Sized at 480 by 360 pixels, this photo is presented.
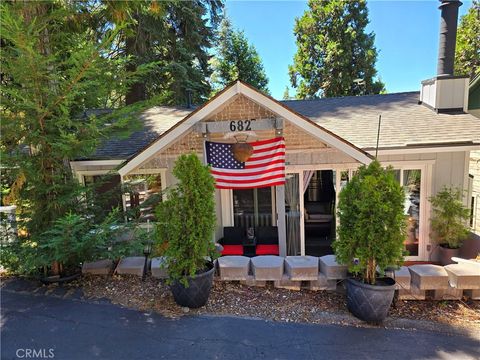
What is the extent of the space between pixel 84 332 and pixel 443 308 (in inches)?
217

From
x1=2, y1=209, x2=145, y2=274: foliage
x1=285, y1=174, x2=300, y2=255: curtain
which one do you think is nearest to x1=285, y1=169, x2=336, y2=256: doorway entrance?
x1=285, y1=174, x2=300, y2=255: curtain

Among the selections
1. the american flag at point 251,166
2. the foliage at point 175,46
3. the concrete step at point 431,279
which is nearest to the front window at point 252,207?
the american flag at point 251,166

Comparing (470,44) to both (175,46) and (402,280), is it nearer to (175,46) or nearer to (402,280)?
(175,46)

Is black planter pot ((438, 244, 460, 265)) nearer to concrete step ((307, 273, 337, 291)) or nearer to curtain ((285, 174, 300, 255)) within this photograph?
curtain ((285, 174, 300, 255))

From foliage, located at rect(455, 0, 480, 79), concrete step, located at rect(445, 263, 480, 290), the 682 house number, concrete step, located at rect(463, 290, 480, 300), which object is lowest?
concrete step, located at rect(463, 290, 480, 300)

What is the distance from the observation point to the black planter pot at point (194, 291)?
4.54m

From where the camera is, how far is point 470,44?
818 inches

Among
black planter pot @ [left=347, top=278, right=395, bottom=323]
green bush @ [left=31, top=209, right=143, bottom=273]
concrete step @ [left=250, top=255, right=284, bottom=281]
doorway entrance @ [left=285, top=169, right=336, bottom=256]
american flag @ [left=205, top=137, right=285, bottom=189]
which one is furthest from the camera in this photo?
doorway entrance @ [left=285, top=169, right=336, bottom=256]

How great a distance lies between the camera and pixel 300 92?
78.7ft

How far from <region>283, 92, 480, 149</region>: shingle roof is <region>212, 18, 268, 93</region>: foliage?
15287 millimetres

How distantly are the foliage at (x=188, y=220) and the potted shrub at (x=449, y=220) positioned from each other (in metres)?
5.73

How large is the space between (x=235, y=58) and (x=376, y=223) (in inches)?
901

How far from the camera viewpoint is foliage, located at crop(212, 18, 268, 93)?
24.5 metres

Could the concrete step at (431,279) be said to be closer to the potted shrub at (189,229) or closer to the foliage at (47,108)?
the potted shrub at (189,229)
